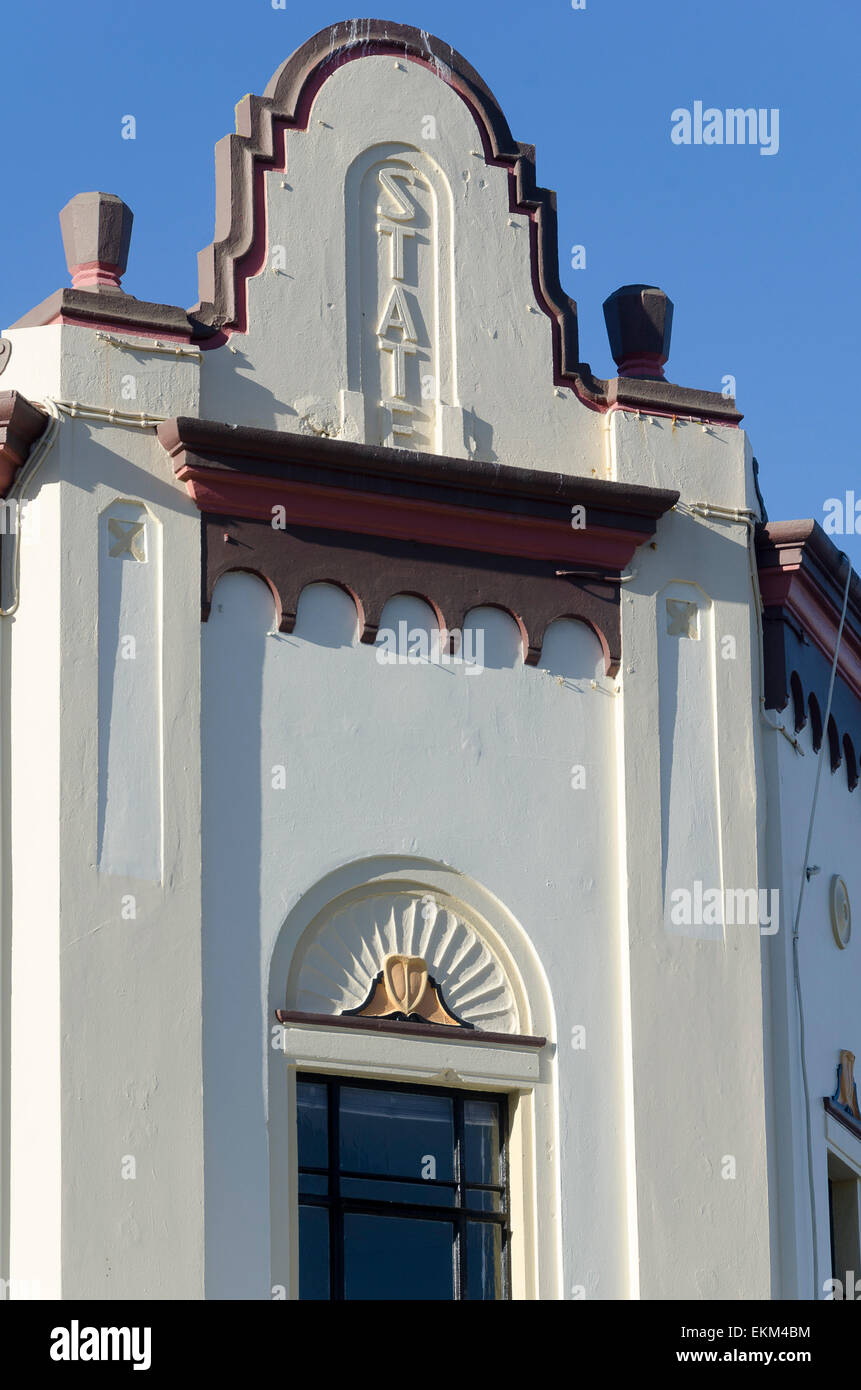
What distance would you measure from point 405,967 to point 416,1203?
132 cm

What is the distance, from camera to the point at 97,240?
630 inches

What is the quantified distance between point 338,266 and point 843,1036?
5.87m

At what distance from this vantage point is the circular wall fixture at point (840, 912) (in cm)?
1784

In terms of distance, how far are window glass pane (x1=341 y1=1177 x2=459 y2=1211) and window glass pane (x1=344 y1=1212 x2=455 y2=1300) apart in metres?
0.11

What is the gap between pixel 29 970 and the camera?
48.0 feet

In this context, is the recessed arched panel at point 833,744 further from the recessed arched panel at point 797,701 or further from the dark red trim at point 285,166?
the dark red trim at point 285,166

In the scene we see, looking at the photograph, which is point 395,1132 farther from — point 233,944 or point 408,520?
point 408,520

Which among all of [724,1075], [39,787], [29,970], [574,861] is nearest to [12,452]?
[39,787]

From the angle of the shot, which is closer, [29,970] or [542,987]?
[29,970]

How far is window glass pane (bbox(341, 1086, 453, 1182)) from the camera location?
1522 cm

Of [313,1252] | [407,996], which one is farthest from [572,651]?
[313,1252]

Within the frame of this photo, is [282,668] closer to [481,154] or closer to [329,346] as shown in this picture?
[329,346]

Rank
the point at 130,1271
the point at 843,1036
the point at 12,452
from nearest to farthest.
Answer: the point at 130,1271 < the point at 12,452 < the point at 843,1036

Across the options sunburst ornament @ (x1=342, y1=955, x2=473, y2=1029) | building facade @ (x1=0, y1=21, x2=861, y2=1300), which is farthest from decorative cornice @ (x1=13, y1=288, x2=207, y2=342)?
sunburst ornament @ (x1=342, y1=955, x2=473, y2=1029)
